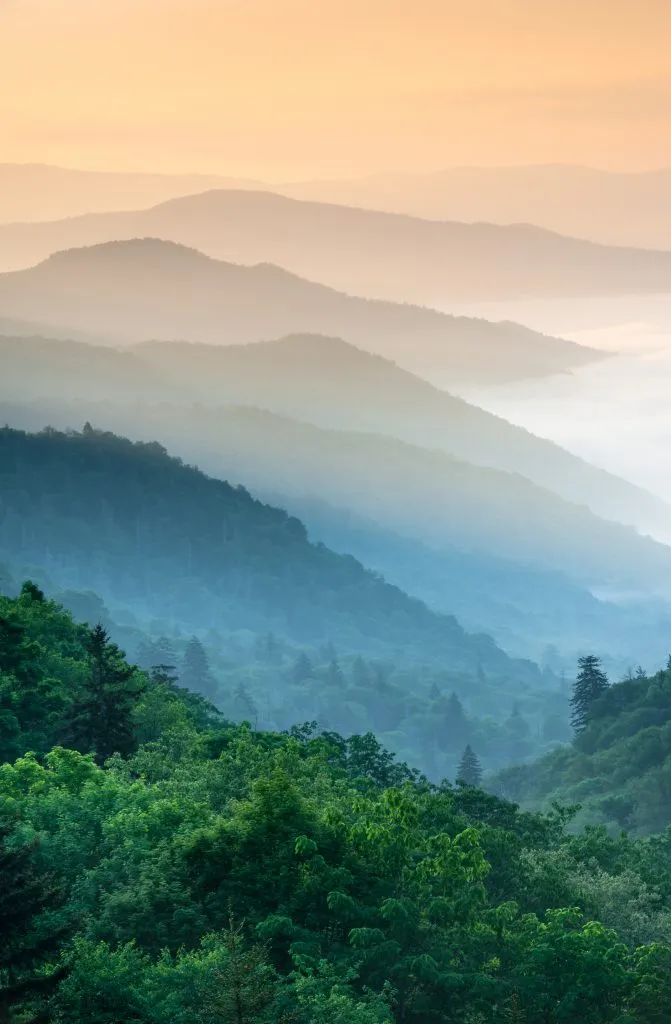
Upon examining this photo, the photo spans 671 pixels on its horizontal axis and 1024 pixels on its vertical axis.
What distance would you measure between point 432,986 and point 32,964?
1659cm

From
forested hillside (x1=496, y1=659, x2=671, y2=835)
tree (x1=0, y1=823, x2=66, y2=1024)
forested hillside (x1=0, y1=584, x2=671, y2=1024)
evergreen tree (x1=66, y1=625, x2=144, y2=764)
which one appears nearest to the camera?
tree (x1=0, y1=823, x2=66, y2=1024)

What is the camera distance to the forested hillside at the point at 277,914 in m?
40.1

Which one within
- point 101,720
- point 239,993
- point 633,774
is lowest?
point 239,993

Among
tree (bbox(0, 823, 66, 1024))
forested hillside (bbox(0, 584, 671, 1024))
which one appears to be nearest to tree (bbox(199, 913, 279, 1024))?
forested hillside (bbox(0, 584, 671, 1024))

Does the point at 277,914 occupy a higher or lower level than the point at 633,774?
lower

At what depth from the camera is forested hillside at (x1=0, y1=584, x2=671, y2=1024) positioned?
132 ft

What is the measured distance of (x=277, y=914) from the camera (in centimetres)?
4912

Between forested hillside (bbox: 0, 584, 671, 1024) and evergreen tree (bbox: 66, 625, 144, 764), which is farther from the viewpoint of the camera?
evergreen tree (bbox: 66, 625, 144, 764)

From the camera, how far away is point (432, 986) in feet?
164

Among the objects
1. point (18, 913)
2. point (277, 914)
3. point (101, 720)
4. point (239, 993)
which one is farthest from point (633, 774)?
point (18, 913)

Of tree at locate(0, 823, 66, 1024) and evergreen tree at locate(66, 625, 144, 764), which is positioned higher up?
evergreen tree at locate(66, 625, 144, 764)

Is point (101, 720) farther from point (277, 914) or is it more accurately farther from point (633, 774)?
point (633, 774)

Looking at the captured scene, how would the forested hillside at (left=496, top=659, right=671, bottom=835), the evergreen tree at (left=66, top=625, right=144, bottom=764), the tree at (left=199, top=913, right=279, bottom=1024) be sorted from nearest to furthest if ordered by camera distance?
the tree at (left=199, top=913, right=279, bottom=1024) → the evergreen tree at (left=66, top=625, right=144, bottom=764) → the forested hillside at (left=496, top=659, right=671, bottom=835)

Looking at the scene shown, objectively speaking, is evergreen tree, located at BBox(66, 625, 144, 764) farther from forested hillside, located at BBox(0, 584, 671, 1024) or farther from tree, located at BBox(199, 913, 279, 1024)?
tree, located at BBox(199, 913, 279, 1024)
